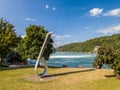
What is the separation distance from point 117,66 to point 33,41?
22679mm

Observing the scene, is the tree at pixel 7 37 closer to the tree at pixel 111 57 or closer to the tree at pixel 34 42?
the tree at pixel 34 42

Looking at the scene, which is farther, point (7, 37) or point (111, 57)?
point (7, 37)

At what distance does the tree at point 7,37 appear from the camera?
43906 millimetres

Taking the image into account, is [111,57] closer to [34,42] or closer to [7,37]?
[34,42]

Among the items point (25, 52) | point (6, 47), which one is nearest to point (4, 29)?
point (6, 47)

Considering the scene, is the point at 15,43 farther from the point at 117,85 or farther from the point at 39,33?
the point at 117,85

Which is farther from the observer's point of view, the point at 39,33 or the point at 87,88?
the point at 39,33

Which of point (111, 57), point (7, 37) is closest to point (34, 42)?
point (7, 37)

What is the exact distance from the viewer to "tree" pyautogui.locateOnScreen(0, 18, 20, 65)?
144ft

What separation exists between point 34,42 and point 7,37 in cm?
603

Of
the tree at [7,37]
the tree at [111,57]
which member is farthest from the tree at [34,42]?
the tree at [111,57]

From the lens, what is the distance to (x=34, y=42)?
4262cm

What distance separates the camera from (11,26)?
153 ft

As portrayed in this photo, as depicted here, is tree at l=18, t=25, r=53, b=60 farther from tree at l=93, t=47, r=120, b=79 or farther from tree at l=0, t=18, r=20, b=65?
tree at l=93, t=47, r=120, b=79
